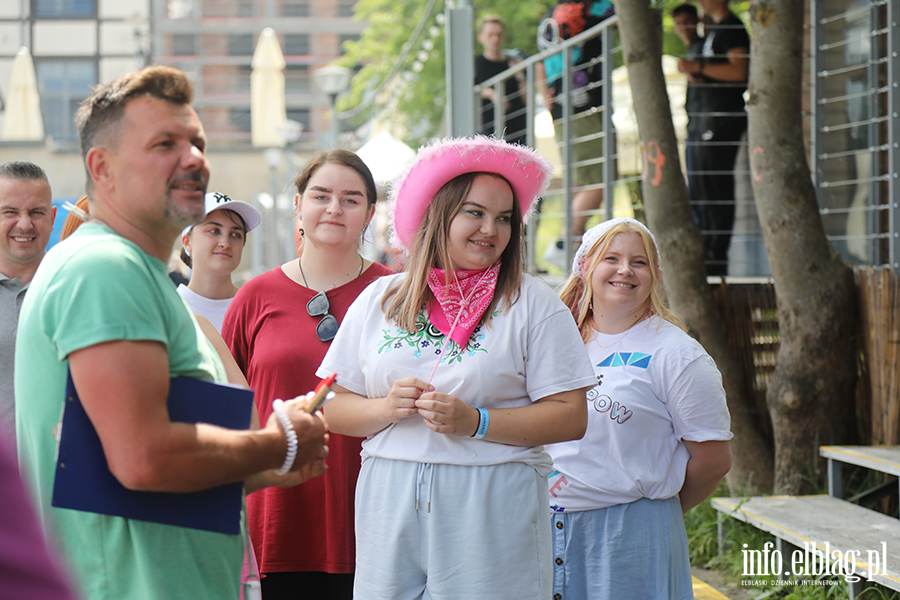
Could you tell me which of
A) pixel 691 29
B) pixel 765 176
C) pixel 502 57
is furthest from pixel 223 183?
pixel 765 176

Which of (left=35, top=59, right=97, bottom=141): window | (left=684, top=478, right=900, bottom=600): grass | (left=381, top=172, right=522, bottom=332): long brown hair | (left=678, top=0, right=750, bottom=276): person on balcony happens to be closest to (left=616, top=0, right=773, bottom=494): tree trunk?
(left=684, top=478, right=900, bottom=600): grass

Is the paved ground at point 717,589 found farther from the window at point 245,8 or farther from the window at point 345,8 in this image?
the window at point 245,8

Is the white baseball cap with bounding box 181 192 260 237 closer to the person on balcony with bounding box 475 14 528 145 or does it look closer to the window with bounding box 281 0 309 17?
the person on balcony with bounding box 475 14 528 145

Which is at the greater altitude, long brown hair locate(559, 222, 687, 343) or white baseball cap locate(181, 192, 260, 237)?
white baseball cap locate(181, 192, 260, 237)

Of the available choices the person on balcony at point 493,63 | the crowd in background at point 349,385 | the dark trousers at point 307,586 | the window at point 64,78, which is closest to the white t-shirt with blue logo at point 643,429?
the crowd in background at point 349,385

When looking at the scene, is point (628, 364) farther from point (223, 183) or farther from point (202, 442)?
point (223, 183)

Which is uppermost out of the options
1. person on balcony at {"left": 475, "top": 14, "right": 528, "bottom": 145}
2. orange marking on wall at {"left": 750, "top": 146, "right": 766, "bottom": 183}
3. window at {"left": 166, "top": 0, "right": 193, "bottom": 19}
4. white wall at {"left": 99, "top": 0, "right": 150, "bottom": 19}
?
window at {"left": 166, "top": 0, "right": 193, "bottom": 19}

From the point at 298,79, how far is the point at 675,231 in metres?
45.6

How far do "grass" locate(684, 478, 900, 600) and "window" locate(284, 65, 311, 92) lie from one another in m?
45.5

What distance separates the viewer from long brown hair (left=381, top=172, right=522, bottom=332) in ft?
8.49

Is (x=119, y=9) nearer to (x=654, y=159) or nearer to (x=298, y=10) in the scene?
(x=298, y=10)

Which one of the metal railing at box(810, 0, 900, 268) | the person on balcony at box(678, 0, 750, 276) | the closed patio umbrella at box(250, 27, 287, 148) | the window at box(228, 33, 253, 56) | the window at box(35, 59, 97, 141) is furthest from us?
the window at box(228, 33, 253, 56)

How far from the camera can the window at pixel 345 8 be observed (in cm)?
4812

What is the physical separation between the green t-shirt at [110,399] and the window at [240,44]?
48.4 metres
